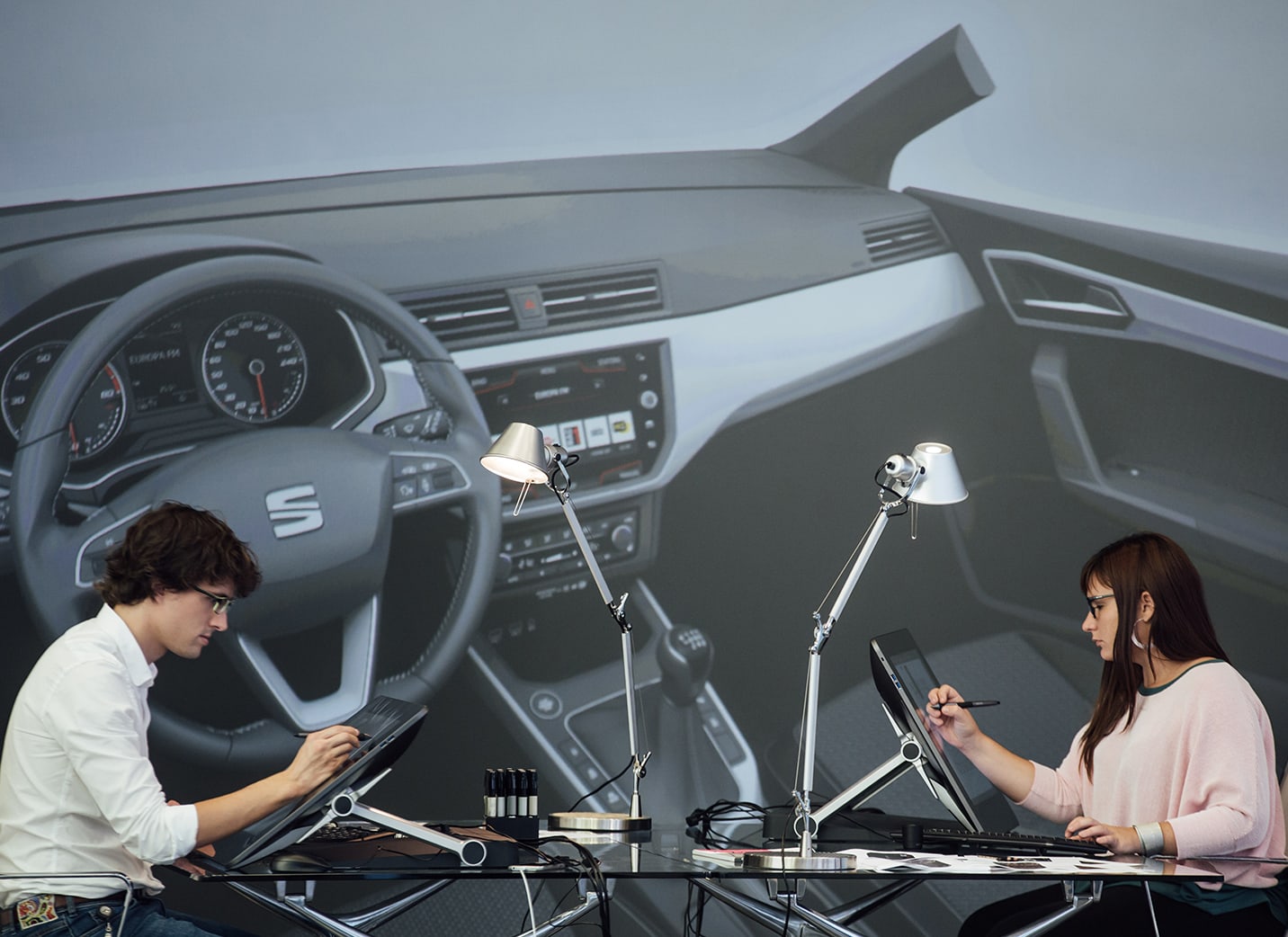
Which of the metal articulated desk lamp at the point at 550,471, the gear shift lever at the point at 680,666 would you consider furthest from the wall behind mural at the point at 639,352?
the metal articulated desk lamp at the point at 550,471

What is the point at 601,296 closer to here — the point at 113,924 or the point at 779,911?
the point at 779,911

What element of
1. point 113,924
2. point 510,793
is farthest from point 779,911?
point 113,924

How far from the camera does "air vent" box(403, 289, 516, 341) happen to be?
2959 millimetres

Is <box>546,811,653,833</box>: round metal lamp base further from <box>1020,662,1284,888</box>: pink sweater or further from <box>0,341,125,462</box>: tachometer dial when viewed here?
<box>0,341,125,462</box>: tachometer dial

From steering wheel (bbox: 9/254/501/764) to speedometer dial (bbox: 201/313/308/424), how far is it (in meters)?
0.06

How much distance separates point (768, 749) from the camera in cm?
313

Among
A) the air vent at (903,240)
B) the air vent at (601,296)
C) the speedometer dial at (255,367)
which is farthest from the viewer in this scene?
the air vent at (903,240)

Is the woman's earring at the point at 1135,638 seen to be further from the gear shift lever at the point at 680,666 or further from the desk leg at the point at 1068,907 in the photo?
the gear shift lever at the point at 680,666

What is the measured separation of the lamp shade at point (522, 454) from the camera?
2.34 metres

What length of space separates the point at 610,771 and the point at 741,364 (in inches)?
42.2

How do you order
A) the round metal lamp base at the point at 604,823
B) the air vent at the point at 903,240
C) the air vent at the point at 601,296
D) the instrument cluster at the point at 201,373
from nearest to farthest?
the round metal lamp base at the point at 604,823
the instrument cluster at the point at 201,373
the air vent at the point at 601,296
the air vent at the point at 903,240

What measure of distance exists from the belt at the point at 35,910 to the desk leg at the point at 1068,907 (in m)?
1.42

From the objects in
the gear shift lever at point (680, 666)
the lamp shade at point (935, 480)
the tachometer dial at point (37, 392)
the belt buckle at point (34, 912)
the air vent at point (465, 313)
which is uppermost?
the air vent at point (465, 313)

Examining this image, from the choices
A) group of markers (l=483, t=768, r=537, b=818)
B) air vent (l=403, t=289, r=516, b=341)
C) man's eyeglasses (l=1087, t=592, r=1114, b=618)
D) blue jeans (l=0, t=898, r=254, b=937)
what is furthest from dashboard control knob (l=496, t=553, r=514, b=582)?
man's eyeglasses (l=1087, t=592, r=1114, b=618)
